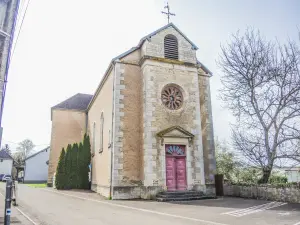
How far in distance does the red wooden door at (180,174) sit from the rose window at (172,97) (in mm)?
3365

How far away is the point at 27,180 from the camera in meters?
40.3

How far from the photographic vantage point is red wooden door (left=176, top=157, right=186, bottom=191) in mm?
14498

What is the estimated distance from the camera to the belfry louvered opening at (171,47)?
54.9 feet

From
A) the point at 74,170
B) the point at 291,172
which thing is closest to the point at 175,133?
the point at 74,170

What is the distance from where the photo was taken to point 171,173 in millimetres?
14508

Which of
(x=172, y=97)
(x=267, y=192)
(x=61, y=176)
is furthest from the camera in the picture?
(x=61, y=176)

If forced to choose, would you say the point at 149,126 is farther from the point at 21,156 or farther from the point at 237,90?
the point at 21,156

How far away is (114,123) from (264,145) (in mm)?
8766

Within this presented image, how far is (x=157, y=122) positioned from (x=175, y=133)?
Result: 1.27 meters

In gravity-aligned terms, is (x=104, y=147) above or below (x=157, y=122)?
below

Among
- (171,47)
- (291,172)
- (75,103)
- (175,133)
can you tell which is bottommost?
(291,172)

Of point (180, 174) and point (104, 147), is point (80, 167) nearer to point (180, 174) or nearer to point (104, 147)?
point (104, 147)

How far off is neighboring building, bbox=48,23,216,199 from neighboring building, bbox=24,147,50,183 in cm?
2760

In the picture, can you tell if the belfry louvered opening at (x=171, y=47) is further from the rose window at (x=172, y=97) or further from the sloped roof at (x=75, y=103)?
the sloped roof at (x=75, y=103)
